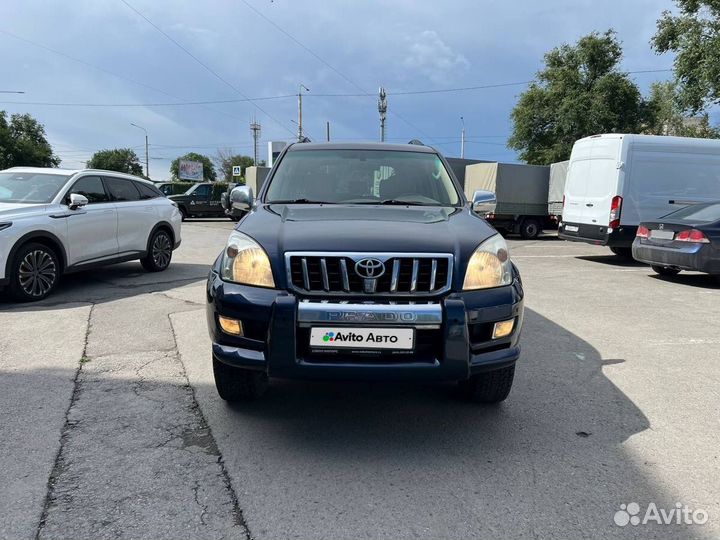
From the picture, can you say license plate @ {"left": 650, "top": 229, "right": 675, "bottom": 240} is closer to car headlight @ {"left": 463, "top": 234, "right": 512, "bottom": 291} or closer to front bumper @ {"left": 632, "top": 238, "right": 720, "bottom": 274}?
front bumper @ {"left": 632, "top": 238, "right": 720, "bottom": 274}

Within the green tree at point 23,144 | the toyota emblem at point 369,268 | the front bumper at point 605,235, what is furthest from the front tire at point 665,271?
the green tree at point 23,144

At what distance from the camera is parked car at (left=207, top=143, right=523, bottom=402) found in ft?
8.86

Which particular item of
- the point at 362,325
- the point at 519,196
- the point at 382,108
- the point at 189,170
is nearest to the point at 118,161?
the point at 189,170

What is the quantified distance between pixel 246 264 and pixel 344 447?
1122 millimetres

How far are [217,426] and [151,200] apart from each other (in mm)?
6629

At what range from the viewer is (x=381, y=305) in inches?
107

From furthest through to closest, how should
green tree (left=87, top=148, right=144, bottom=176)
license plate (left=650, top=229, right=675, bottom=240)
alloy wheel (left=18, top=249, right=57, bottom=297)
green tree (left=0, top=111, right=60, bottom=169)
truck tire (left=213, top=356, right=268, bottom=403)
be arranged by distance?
green tree (left=87, top=148, right=144, bottom=176), green tree (left=0, top=111, right=60, bottom=169), license plate (left=650, top=229, right=675, bottom=240), alloy wheel (left=18, top=249, right=57, bottom=297), truck tire (left=213, top=356, right=268, bottom=403)

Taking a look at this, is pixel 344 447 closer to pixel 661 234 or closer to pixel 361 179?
pixel 361 179

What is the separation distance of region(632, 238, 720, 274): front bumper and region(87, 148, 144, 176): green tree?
3915 inches

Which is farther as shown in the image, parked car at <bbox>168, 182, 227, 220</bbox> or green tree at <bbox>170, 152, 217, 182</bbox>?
green tree at <bbox>170, 152, 217, 182</bbox>

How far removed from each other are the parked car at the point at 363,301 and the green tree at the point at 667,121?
26.5 metres

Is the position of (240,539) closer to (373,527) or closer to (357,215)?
(373,527)

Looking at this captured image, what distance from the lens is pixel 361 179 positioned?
13.5ft

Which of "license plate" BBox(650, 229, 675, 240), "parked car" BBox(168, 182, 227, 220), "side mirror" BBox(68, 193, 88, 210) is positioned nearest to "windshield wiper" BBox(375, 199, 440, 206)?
"side mirror" BBox(68, 193, 88, 210)
